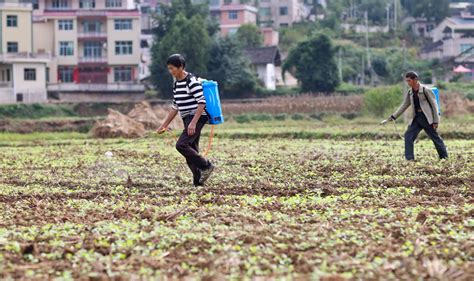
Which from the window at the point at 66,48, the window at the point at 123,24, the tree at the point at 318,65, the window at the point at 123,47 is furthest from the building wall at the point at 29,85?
the tree at the point at 318,65

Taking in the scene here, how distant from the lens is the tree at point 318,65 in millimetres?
67125

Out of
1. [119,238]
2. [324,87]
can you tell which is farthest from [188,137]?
[324,87]

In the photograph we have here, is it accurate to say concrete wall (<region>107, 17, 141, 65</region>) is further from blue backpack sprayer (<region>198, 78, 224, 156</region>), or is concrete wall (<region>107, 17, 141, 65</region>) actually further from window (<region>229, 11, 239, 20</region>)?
blue backpack sprayer (<region>198, 78, 224, 156</region>)

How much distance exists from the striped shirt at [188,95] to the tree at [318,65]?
5322 cm

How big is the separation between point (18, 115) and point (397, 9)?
5514cm

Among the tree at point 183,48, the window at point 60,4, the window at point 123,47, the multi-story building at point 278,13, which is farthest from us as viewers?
the multi-story building at point 278,13

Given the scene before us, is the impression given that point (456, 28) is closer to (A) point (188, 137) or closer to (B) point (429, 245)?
(A) point (188, 137)

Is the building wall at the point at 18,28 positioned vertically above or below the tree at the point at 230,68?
above

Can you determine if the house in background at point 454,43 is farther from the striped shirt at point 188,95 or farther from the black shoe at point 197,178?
the black shoe at point 197,178

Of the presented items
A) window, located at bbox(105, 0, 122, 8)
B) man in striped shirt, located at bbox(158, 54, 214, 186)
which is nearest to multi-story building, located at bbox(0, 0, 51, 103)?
window, located at bbox(105, 0, 122, 8)

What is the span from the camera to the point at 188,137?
14.1 meters

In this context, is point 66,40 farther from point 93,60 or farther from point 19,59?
point 19,59

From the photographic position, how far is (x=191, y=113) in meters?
14.3

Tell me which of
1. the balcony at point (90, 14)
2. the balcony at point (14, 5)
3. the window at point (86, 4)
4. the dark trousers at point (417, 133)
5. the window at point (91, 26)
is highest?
the window at point (86, 4)
